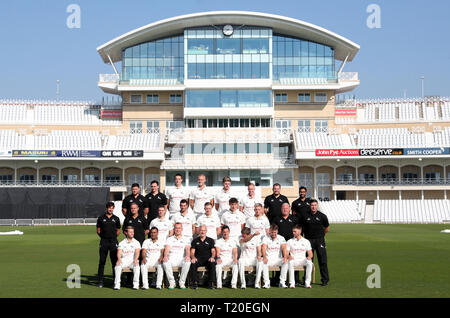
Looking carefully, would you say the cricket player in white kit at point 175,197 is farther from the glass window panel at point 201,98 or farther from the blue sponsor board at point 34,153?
the glass window panel at point 201,98

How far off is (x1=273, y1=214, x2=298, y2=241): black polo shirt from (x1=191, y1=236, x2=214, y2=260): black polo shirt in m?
1.97

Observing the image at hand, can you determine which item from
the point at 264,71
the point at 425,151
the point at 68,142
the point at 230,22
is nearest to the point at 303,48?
the point at 264,71

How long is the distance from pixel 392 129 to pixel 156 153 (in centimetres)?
2693

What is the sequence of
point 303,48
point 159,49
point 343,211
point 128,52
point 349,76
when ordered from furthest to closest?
point 349,76 → point 128,52 → point 159,49 → point 303,48 → point 343,211

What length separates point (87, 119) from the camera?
68000mm

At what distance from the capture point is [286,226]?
609 inches

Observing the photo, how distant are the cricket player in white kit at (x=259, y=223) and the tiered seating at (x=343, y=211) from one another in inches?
1593

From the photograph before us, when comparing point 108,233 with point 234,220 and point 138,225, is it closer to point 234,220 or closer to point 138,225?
point 138,225

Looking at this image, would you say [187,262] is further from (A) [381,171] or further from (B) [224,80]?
(A) [381,171]

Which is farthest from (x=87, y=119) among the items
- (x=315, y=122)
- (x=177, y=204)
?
(x=177, y=204)

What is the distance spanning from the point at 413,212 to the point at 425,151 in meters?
8.88

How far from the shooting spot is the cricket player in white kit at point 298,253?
47.3 ft

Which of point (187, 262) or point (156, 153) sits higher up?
point (156, 153)

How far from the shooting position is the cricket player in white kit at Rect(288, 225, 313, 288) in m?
14.4
